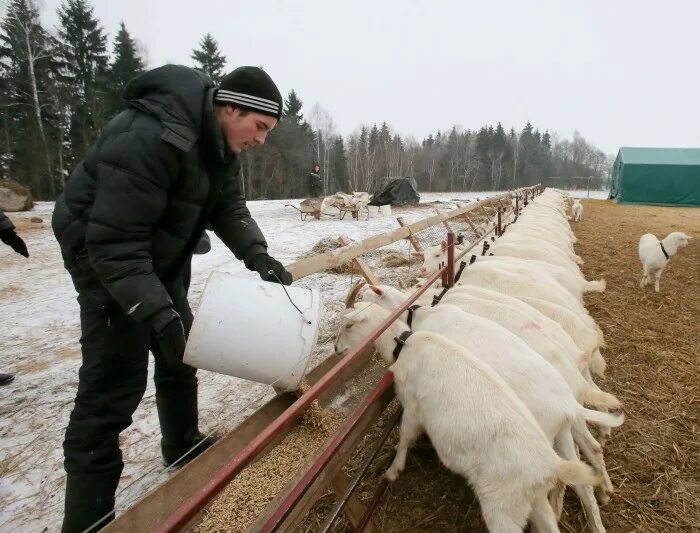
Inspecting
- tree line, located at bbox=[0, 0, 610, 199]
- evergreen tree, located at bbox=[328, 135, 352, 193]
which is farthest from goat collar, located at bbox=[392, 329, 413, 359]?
evergreen tree, located at bbox=[328, 135, 352, 193]

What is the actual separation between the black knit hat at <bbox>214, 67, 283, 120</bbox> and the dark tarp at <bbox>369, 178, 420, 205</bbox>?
21895mm

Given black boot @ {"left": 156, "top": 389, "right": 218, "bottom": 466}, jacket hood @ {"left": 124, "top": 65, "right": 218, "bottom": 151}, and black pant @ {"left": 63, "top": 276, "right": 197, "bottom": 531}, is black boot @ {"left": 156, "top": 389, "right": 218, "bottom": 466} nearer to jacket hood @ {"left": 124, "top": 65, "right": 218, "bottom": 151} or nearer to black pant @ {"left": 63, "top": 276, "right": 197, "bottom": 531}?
black pant @ {"left": 63, "top": 276, "right": 197, "bottom": 531}

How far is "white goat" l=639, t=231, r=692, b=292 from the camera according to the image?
675 cm

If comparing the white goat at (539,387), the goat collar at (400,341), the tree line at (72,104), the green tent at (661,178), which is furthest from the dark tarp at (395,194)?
the goat collar at (400,341)

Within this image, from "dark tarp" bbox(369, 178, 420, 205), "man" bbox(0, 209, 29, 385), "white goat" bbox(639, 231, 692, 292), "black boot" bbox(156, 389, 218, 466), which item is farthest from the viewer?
"dark tarp" bbox(369, 178, 420, 205)

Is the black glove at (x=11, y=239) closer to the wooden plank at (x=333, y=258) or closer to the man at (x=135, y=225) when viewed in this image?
the man at (x=135, y=225)

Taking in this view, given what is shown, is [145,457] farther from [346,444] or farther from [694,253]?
[694,253]

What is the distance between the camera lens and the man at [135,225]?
5.56 feet

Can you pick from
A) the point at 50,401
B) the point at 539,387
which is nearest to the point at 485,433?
the point at 539,387

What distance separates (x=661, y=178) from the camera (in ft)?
96.8

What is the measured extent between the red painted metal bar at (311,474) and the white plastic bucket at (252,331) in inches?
13.7

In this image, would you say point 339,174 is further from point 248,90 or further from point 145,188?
point 145,188

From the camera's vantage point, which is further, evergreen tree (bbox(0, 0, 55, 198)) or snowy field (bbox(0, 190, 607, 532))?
evergreen tree (bbox(0, 0, 55, 198))

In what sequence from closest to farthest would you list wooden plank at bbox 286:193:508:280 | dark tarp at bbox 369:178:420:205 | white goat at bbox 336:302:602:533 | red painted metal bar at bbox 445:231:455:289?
1. white goat at bbox 336:302:602:533
2. wooden plank at bbox 286:193:508:280
3. red painted metal bar at bbox 445:231:455:289
4. dark tarp at bbox 369:178:420:205
